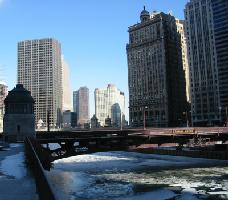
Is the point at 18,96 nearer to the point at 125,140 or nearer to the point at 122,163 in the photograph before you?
the point at 122,163

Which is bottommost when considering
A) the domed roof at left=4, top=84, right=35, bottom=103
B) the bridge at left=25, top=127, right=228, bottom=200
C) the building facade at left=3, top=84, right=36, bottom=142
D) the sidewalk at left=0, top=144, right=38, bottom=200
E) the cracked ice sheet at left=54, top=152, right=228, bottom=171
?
the cracked ice sheet at left=54, top=152, right=228, bottom=171

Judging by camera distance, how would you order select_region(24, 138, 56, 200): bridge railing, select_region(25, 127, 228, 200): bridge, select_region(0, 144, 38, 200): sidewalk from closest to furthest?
1. select_region(24, 138, 56, 200): bridge railing
2. select_region(0, 144, 38, 200): sidewalk
3. select_region(25, 127, 228, 200): bridge

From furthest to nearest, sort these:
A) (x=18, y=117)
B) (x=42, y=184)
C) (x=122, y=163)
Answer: (x=18, y=117)
(x=122, y=163)
(x=42, y=184)

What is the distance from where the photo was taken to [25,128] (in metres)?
118

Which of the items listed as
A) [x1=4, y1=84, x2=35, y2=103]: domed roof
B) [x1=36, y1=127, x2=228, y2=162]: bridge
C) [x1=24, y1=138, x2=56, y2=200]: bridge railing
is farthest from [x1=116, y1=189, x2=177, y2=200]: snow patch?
[x1=4, y1=84, x2=35, y2=103]: domed roof

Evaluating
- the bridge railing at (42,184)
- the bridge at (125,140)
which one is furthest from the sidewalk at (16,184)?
the bridge at (125,140)

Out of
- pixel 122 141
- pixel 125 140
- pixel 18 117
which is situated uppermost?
pixel 18 117

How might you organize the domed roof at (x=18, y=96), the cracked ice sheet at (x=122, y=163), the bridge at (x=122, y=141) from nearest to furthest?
1. the bridge at (x=122, y=141)
2. the cracked ice sheet at (x=122, y=163)
3. the domed roof at (x=18, y=96)

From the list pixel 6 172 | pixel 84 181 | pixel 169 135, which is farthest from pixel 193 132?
pixel 6 172

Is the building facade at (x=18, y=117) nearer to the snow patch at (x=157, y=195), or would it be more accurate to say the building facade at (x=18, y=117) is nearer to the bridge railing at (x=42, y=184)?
the snow patch at (x=157, y=195)

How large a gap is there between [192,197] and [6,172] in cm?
1800

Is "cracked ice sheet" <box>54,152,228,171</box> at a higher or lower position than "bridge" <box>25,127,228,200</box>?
lower

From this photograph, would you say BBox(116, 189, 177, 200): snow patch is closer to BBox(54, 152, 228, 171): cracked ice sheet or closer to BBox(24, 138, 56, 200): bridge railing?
BBox(24, 138, 56, 200): bridge railing

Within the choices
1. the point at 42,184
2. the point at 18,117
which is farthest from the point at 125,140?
the point at 18,117
